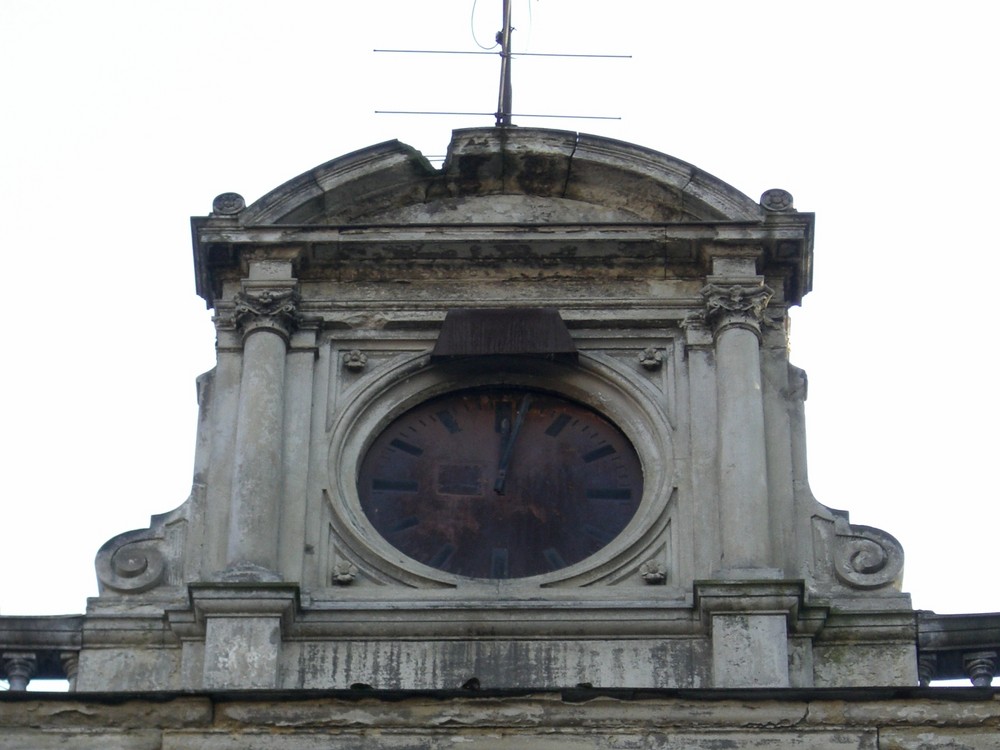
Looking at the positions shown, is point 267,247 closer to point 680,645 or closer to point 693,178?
point 693,178

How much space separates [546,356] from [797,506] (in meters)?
2.00

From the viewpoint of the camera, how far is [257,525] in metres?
19.0

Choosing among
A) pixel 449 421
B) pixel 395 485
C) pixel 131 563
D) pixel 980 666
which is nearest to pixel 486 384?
pixel 449 421

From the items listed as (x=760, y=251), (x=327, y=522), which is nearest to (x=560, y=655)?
(x=327, y=522)

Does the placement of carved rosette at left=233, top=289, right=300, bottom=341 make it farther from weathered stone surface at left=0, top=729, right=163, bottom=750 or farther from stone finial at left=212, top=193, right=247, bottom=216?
weathered stone surface at left=0, top=729, right=163, bottom=750

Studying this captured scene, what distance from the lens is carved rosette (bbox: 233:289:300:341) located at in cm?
2019

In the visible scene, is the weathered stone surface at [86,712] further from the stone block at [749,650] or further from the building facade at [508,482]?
the stone block at [749,650]

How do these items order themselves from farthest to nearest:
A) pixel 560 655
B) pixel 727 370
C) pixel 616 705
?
pixel 727 370 < pixel 560 655 < pixel 616 705

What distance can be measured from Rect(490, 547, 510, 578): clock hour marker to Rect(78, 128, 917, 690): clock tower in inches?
1.7

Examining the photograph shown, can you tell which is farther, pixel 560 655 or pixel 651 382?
pixel 651 382

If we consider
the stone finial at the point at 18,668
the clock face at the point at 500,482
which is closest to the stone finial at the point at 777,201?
the clock face at the point at 500,482

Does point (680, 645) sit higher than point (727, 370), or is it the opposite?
point (727, 370)

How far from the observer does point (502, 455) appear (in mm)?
19875

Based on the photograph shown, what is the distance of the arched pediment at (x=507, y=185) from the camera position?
21.0 meters
